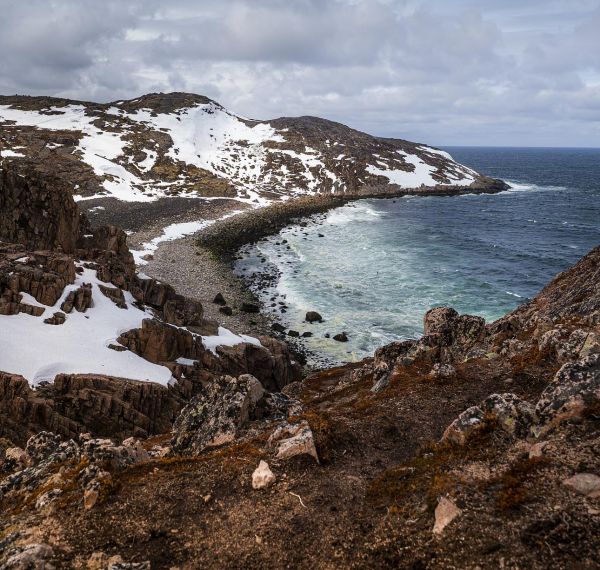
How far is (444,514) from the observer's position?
8789 mm

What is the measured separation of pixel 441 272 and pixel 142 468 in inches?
2386

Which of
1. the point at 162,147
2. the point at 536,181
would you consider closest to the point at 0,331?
the point at 162,147

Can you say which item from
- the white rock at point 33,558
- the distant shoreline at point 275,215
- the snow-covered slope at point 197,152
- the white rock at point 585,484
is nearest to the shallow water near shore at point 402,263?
the distant shoreline at point 275,215

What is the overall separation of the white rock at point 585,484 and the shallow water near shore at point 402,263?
3340 cm

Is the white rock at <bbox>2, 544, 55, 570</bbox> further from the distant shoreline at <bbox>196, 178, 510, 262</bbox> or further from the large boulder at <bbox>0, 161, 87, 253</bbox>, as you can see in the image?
the distant shoreline at <bbox>196, 178, 510, 262</bbox>

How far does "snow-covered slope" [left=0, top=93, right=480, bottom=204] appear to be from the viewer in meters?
113

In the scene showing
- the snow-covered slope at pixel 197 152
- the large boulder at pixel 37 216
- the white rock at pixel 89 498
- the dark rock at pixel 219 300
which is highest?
the snow-covered slope at pixel 197 152

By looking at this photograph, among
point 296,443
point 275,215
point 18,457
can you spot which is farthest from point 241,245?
point 296,443

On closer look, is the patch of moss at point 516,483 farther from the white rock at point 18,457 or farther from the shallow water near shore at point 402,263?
Result: the shallow water near shore at point 402,263

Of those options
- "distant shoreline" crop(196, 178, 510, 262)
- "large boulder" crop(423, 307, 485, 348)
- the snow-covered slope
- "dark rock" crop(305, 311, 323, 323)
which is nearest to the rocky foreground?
"large boulder" crop(423, 307, 485, 348)

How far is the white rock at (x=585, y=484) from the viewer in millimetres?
8352

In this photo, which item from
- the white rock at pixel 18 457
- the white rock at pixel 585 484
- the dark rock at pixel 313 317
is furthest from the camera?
the dark rock at pixel 313 317

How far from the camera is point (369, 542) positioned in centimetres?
898

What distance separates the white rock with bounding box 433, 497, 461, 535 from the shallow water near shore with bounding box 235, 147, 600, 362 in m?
33.2
